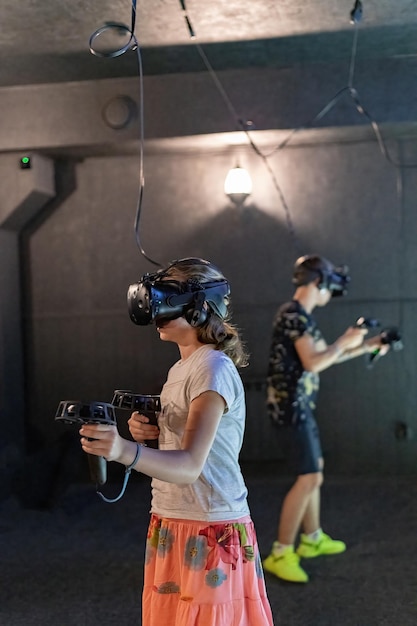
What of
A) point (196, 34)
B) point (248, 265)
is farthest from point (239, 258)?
point (196, 34)

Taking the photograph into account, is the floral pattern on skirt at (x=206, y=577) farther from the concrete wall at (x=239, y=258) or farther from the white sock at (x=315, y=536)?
the concrete wall at (x=239, y=258)

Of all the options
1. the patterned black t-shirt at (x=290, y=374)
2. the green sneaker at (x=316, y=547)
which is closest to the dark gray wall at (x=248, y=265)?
the green sneaker at (x=316, y=547)

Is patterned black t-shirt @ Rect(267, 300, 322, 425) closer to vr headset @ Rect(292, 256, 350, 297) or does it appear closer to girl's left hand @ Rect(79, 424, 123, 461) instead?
vr headset @ Rect(292, 256, 350, 297)

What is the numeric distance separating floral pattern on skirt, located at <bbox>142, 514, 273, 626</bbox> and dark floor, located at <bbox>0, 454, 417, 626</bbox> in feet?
3.92

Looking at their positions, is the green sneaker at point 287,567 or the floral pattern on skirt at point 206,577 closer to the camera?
the floral pattern on skirt at point 206,577

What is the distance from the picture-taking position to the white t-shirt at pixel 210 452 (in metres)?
1.51

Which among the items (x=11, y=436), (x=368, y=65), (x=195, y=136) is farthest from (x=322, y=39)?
(x=11, y=436)

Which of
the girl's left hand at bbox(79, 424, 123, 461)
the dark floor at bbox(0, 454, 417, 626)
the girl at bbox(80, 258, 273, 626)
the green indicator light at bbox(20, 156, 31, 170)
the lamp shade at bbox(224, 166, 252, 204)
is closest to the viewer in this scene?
the girl's left hand at bbox(79, 424, 123, 461)

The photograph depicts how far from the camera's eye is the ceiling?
128 inches

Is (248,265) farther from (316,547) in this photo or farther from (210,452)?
(210,452)

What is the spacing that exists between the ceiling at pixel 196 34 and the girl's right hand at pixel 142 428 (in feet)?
7.57

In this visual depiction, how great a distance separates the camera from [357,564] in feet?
10.3

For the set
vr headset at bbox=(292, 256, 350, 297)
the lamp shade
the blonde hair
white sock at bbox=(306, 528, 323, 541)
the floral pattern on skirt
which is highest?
the lamp shade

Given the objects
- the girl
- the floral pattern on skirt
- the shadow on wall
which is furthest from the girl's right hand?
the shadow on wall
